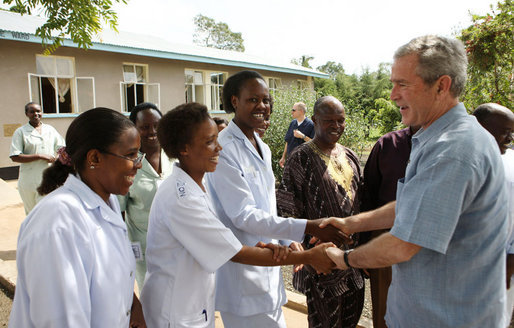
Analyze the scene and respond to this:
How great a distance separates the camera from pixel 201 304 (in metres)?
1.92

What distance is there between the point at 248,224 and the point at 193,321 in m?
0.66

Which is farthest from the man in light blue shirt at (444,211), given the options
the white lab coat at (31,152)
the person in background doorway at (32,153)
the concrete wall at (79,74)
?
the concrete wall at (79,74)

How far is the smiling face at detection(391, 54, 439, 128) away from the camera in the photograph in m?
1.68

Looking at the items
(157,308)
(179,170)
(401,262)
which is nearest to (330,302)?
(401,262)

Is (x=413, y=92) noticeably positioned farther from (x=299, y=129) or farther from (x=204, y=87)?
(x=204, y=87)

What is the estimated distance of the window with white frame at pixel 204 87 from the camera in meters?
15.1

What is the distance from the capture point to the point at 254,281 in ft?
7.70

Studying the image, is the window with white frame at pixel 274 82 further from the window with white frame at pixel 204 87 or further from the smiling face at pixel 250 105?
the smiling face at pixel 250 105

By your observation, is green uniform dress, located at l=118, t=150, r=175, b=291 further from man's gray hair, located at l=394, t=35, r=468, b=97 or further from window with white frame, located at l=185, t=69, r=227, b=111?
window with white frame, located at l=185, t=69, r=227, b=111

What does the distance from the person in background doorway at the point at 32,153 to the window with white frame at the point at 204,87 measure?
30.2 feet

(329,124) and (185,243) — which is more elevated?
(329,124)

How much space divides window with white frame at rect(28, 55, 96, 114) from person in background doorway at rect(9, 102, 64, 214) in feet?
18.4

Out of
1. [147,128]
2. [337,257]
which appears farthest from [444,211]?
[147,128]

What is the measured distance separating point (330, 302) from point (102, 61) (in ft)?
37.1
